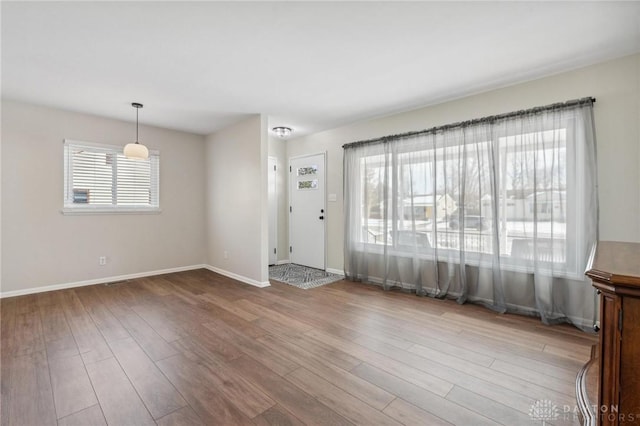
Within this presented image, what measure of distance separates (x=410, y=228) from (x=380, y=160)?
43.5 inches

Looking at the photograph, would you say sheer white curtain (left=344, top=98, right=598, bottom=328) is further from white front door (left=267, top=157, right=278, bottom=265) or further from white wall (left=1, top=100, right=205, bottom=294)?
white wall (left=1, top=100, right=205, bottom=294)

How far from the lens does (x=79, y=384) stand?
1860 millimetres

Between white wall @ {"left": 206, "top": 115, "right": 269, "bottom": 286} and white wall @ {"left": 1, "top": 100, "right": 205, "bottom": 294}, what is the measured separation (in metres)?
0.51

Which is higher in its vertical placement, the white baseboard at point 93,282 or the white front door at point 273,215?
the white front door at point 273,215

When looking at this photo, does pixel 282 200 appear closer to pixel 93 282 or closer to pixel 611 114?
pixel 93 282

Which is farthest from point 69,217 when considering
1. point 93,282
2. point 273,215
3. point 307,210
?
point 307,210

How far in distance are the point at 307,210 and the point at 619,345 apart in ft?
15.6

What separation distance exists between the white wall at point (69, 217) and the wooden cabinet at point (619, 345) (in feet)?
17.7

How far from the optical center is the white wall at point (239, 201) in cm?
416

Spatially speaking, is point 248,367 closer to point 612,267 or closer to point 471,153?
point 612,267

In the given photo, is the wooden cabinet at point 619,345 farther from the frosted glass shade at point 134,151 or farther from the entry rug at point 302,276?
the frosted glass shade at point 134,151

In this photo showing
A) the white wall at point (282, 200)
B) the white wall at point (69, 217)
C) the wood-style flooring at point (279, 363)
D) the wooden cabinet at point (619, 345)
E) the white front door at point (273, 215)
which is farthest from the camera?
the white wall at point (282, 200)

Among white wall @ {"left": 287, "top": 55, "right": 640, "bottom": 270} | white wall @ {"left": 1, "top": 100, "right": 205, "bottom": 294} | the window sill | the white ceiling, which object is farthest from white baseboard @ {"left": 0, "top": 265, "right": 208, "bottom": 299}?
white wall @ {"left": 287, "top": 55, "right": 640, "bottom": 270}

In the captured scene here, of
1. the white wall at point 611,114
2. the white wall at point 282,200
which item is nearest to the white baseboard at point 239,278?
the white wall at point 282,200
